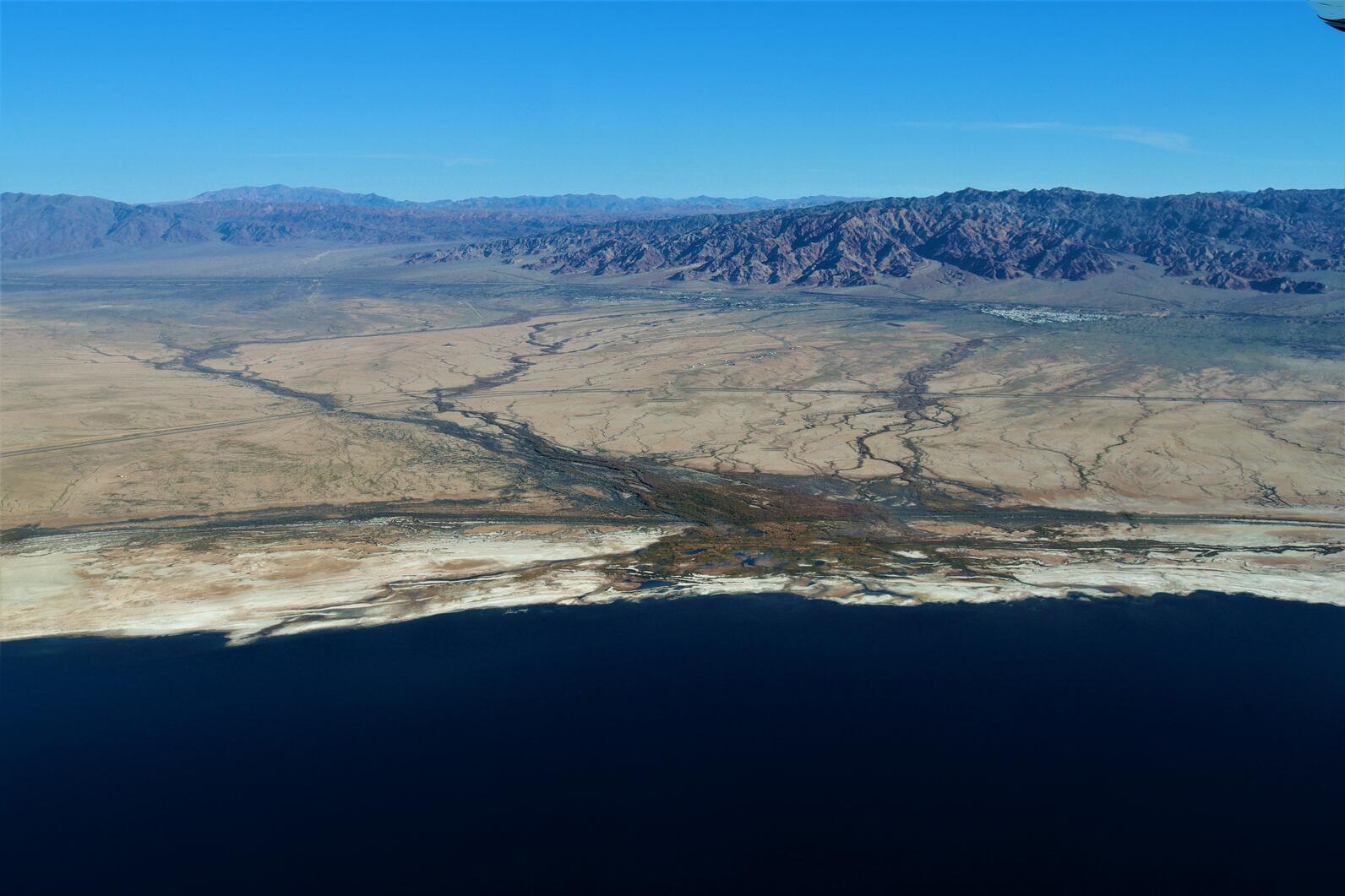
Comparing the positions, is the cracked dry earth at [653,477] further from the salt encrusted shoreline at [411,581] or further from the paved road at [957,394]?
the paved road at [957,394]

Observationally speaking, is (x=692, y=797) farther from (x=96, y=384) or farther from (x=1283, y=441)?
(x=96, y=384)

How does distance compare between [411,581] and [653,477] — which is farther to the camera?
[653,477]

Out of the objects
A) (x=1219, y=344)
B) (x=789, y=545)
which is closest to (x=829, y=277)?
(x=1219, y=344)

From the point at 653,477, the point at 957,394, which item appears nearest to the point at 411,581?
the point at 653,477

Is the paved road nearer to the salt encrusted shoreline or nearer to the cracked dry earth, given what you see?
the cracked dry earth

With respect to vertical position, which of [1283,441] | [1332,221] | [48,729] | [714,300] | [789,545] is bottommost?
[48,729]

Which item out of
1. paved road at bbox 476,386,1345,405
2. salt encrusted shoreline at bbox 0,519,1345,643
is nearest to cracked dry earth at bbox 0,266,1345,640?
salt encrusted shoreline at bbox 0,519,1345,643

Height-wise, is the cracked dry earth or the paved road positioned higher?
the paved road

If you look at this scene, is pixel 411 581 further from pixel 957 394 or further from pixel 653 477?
pixel 957 394
